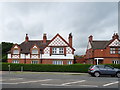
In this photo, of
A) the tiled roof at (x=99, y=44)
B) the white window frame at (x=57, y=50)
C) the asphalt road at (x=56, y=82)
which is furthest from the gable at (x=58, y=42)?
the asphalt road at (x=56, y=82)

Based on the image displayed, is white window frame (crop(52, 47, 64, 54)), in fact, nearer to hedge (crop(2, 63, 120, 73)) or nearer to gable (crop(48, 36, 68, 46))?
gable (crop(48, 36, 68, 46))

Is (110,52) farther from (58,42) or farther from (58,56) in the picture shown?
(58,42)

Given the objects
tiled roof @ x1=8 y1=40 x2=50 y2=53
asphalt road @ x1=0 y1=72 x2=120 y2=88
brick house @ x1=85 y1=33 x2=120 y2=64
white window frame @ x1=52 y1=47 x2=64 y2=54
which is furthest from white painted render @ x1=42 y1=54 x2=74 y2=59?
asphalt road @ x1=0 y1=72 x2=120 y2=88

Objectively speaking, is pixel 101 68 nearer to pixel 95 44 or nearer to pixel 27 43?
pixel 95 44

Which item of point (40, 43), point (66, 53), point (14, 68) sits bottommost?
point (14, 68)

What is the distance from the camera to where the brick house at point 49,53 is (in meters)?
32.9

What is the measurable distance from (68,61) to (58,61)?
210cm

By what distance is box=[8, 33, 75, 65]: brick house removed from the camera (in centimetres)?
3294

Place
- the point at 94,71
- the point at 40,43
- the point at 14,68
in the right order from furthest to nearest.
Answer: the point at 40,43 → the point at 14,68 → the point at 94,71

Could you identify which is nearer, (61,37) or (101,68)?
(101,68)

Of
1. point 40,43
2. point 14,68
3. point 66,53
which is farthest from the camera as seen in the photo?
point 40,43

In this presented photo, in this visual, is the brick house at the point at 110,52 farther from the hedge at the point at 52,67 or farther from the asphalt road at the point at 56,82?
the asphalt road at the point at 56,82

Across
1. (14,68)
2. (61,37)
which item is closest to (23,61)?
(14,68)

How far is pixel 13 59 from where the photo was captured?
1340 inches
